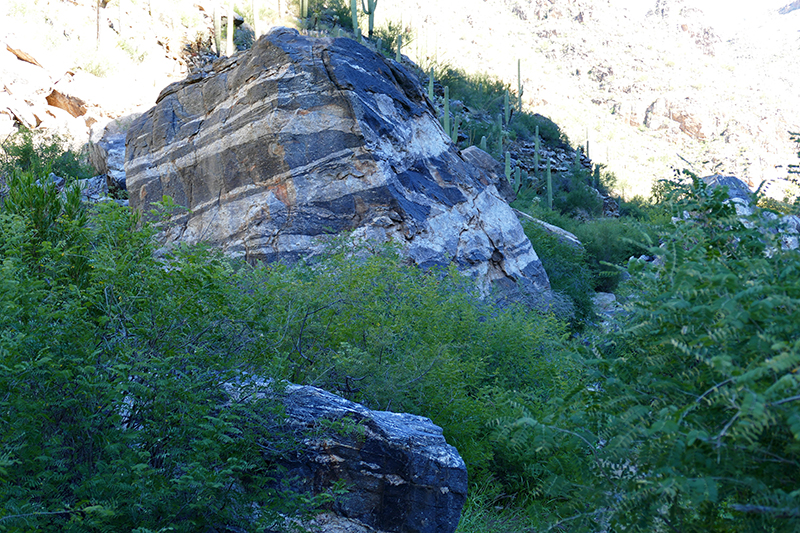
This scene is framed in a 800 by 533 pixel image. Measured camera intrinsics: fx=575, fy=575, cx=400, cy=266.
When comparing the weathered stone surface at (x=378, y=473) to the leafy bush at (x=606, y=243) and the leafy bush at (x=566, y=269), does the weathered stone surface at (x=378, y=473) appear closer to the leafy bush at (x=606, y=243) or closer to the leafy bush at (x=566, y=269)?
the leafy bush at (x=566, y=269)

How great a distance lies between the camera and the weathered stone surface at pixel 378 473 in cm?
409

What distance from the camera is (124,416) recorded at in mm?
3596

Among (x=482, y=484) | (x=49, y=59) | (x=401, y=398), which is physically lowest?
(x=482, y=484)

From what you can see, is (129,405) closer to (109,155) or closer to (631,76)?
(109,155)

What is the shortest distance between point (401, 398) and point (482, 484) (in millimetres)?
1438

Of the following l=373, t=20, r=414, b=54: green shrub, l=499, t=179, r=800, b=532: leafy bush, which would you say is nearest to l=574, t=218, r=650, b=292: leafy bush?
l=373, t=20, r=414, b=54: green shrub

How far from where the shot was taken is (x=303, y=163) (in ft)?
39.2

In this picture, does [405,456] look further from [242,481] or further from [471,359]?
[471,359]

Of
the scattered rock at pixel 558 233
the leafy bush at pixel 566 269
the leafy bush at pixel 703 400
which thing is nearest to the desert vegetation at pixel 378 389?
the leafy bush at pixel 703 400

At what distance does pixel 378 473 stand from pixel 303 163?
880 cm

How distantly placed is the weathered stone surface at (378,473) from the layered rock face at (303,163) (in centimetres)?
689

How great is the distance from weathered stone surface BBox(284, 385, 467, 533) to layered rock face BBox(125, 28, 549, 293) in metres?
6.89

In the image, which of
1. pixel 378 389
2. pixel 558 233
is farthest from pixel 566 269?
pixel 378 389

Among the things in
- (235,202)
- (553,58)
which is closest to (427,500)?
(235,202)
